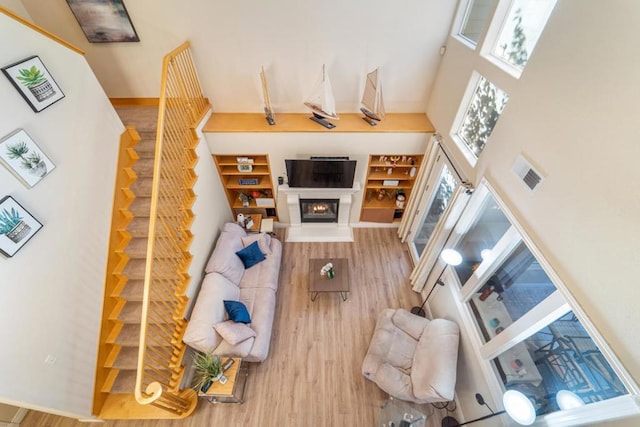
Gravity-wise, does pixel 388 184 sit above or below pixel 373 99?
below

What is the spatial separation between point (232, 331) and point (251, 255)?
1269 millimetres

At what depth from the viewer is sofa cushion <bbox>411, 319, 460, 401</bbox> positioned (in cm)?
271

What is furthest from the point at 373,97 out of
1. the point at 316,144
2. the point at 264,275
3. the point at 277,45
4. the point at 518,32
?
the point at 264,275

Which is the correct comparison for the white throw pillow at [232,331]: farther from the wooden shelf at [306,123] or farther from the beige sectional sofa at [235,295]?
the wooden shelf at [306,123]

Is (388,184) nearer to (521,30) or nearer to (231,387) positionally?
(521,30)

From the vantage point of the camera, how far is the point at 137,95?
4051 mm

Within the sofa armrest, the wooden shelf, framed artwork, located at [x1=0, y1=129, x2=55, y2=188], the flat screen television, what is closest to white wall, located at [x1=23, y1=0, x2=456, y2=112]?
the wooden shelf

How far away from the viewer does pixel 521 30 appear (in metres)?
2.41

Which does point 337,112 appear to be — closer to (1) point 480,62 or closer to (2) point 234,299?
(1) point 480,62

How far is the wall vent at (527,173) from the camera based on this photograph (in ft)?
6.73

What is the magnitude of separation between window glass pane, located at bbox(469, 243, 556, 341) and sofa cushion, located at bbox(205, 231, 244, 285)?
3214mm

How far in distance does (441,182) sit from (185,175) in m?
3.66

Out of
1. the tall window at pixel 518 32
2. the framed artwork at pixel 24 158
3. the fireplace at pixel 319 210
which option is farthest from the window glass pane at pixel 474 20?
the framed artwork at pixel 24 158

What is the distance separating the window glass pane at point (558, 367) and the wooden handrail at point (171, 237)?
11.6 feet
